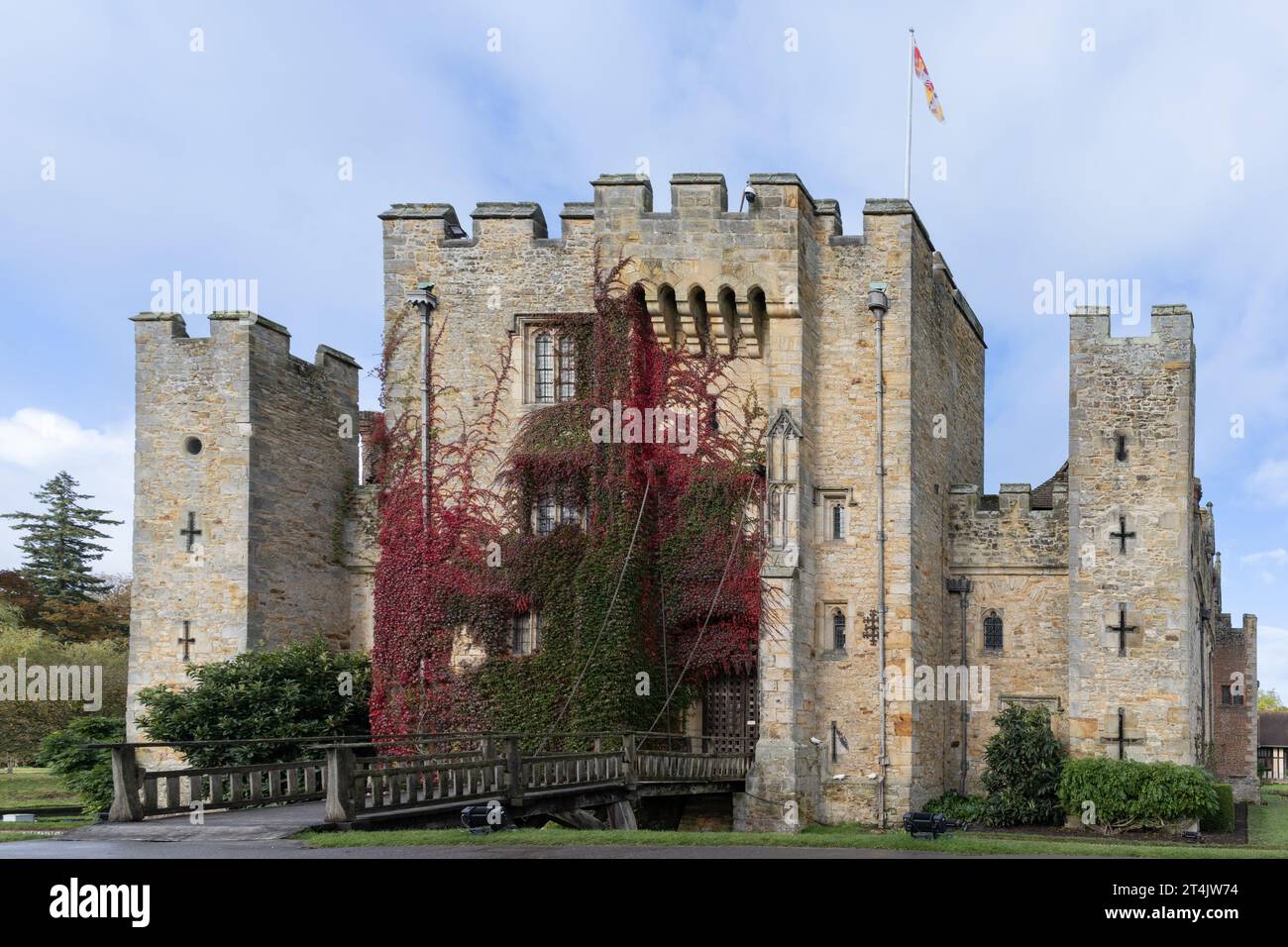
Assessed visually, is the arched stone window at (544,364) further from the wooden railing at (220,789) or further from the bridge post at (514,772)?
the bridge post at (514,772)

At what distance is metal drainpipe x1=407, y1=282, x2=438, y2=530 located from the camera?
28.5 m

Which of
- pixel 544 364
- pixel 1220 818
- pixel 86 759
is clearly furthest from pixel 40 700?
pixel 1220 818

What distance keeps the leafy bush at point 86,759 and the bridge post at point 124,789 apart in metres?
8.77

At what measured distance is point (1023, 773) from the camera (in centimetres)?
2755

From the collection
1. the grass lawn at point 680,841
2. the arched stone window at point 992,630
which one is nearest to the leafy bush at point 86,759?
the grass lawn at point 680,841

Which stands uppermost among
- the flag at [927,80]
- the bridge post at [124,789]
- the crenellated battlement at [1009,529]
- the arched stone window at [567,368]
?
the flag at [927,80]

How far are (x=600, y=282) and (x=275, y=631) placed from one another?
9.66m

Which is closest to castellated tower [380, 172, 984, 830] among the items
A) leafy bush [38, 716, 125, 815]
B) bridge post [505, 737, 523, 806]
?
bridge post [505, 737, 523, 806]

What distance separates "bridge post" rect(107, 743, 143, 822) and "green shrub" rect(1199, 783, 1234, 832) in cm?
1966

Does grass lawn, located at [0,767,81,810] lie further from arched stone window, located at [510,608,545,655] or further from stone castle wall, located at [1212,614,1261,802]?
stone castle wall, located at [1212,614,1261,802]

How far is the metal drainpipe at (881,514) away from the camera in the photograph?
2711 centimetres
